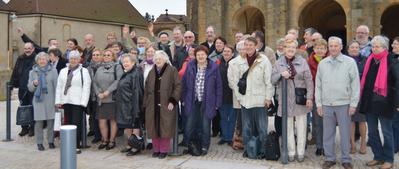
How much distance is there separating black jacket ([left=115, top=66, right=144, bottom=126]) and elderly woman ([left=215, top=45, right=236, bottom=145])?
1.73 meters

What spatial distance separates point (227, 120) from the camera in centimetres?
993

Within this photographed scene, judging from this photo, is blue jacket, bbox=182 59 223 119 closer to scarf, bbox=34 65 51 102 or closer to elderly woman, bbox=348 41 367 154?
elderly woman, bbox=348 41 367 154

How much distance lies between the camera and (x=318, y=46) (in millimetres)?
8594

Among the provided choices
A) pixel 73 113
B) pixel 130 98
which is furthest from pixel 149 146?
pixel 73 113

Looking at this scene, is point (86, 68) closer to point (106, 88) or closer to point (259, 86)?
point (106, 88)

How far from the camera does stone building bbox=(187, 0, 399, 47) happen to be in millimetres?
21625

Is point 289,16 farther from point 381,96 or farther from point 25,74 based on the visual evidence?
point 381,96

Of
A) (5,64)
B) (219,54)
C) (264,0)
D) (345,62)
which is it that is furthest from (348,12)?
(5,64)

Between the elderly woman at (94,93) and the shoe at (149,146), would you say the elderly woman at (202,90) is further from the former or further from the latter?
the elderly woman at (94,93)

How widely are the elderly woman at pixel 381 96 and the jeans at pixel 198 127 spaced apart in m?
2.90

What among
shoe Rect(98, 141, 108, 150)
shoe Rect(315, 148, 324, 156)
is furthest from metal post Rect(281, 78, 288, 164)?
shoe Rect(98, 141, 108, 150)

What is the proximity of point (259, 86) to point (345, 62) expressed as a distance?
Answer: 160 centimetres

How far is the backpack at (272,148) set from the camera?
845 centimetres

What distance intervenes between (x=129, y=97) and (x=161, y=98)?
841 mm
